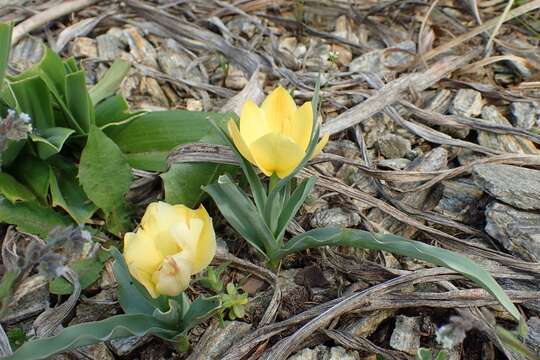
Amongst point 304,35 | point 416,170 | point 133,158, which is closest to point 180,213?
point 133,158

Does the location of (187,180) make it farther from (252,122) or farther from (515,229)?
(515,229)

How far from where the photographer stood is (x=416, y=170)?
2.06m

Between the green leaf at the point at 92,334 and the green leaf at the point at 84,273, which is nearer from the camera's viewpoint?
the green leaf at the point at 92,334

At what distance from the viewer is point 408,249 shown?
4.75 feet

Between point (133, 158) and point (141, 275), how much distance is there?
833 mm

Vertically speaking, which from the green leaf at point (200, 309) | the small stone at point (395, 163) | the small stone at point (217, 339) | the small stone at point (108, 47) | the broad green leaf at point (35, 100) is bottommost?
the small stone at point (217, 339)

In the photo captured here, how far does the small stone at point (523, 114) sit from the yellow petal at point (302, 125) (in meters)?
1.09

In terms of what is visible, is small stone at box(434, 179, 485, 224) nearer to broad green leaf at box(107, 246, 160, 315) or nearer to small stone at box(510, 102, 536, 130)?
small stone at box(510, 102, 536, 130)

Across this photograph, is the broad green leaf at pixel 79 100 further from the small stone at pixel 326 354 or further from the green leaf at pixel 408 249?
the small stone at pixel 326 354

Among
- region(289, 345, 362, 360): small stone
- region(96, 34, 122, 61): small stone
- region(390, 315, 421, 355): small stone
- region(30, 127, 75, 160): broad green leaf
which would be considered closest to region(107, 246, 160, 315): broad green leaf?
region(289, 345, 362, 360): small stone

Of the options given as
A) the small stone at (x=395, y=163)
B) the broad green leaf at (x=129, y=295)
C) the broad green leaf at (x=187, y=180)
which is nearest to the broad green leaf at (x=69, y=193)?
the broad green leaf at (x=187, y=180)

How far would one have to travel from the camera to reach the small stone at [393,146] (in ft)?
7.16

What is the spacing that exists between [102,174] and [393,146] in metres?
1.00

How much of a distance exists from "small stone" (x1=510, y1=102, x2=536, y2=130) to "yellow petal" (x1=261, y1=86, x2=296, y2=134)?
1.08 meters
